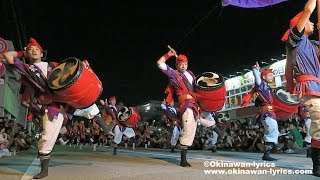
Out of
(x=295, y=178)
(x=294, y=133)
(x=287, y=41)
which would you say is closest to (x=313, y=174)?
(x=295, y=178)

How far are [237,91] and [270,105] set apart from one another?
24.1 m

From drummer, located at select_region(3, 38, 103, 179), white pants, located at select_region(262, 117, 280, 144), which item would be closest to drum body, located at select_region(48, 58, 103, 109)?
drummer, located at select_region(3, 38, 103, 179)

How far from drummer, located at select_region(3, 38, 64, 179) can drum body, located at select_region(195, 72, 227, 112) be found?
8.09 ft

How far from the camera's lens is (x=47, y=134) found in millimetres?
4477

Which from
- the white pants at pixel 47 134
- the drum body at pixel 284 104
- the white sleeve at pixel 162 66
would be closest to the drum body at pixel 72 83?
the white pants at pixel 47 134

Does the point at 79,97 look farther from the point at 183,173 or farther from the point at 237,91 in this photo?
the point at 237,91

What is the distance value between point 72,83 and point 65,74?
191mm

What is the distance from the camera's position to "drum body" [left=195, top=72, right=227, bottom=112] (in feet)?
20.0

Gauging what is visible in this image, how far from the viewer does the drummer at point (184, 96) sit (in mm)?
5727

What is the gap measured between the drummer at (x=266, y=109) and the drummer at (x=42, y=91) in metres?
3.74

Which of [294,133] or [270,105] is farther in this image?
[294,133]

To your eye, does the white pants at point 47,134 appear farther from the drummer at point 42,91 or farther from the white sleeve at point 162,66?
the white sleeve at point 162,66

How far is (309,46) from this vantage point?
14.3ft

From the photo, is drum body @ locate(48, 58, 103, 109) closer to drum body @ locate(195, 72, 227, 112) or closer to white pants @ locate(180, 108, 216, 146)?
white pants @ locate(180, 108, 216, 146)
